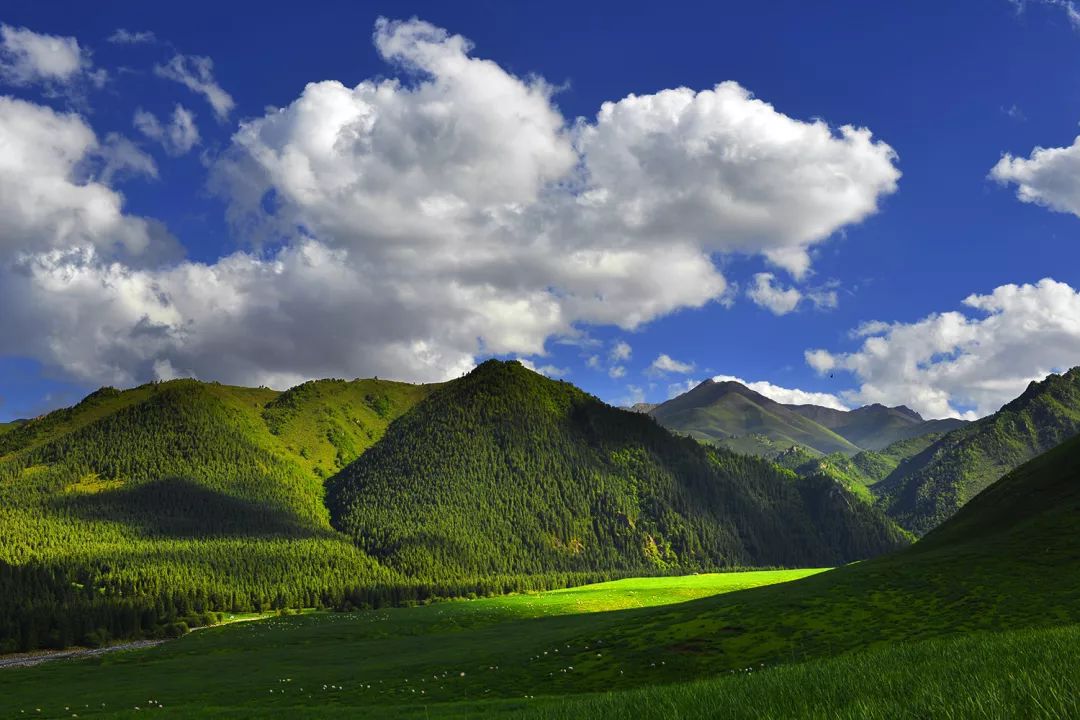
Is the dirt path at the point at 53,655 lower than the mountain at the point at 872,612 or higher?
lower

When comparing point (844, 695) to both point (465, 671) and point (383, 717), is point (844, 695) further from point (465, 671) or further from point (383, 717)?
point (465, 671)

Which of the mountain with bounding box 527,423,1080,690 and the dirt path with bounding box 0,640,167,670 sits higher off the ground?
the mountain with bounding box 527,423,1080,690

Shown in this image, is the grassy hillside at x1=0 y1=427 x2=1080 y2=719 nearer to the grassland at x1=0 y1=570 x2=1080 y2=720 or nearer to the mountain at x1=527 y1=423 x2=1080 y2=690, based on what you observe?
the mountain at x1=527 y1=423 x2=1080 y2=690

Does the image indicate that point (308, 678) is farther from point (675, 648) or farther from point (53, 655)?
point (53, 655)

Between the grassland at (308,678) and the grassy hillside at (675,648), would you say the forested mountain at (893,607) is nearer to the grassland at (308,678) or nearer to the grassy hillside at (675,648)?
the grassy hillside at (675,648)

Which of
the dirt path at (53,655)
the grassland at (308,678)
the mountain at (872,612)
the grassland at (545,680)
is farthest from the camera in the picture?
the dirt path at (53,655)

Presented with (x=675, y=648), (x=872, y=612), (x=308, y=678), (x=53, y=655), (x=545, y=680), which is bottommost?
(x=53, y=655)

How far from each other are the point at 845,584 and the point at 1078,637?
7182cm

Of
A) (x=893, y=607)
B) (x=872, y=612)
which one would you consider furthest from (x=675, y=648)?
(x=893, y=607)

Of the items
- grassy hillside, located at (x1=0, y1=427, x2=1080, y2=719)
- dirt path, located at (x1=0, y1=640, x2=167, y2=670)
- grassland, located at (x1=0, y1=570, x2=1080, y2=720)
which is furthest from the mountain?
dirt path, located at (x1=0, y1=640, x2=167, y2=670)

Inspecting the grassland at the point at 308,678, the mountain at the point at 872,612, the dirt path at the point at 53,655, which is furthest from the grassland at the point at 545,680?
the dirt path at the point at 53,655

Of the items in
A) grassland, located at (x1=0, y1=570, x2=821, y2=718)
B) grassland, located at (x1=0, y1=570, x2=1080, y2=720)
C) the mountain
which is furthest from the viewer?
grassland, located at (x1=0, y1=570, x2=821, y2=718)

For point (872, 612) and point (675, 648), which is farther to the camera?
point (675, 648)

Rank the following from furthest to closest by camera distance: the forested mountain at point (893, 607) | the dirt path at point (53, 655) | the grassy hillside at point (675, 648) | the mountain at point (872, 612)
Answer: the dirt path at point (53, 655) < the forested mountain at point (893, 607) < the mountain at point (872, 612) < the grassy hillside at point (675, 648)
